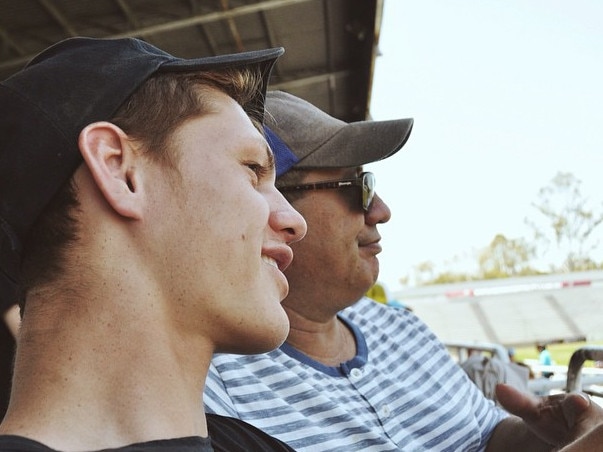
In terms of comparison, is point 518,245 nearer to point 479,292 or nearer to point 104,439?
point 479,292

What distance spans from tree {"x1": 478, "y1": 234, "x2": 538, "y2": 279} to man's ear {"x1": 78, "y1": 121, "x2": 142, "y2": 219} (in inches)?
1922

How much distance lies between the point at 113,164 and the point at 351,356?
1.07 meters

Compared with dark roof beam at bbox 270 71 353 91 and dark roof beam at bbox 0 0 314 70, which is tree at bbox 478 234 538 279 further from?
dark roof beam at bbox 0 0 314 70

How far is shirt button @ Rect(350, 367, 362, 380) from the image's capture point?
178 cm

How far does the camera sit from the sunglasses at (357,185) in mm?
1919

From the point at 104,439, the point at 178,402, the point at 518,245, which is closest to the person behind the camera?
the point at 104,439

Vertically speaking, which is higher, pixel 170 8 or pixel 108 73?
pixel 170 8

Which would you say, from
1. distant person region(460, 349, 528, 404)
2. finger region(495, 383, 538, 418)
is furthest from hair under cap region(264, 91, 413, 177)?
distant person region(460, 349, 528, 404)

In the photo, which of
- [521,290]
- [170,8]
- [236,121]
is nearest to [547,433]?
[236,121]

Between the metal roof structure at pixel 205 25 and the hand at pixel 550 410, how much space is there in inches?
296

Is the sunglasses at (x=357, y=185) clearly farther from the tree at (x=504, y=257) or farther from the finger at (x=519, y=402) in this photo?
the tree at (x=504, y=257)

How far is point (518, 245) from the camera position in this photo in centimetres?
5147

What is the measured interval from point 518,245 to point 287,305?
52.1 meters

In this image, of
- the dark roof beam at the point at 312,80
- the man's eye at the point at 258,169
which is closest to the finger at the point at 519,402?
the man's eye at the point at 258,169
